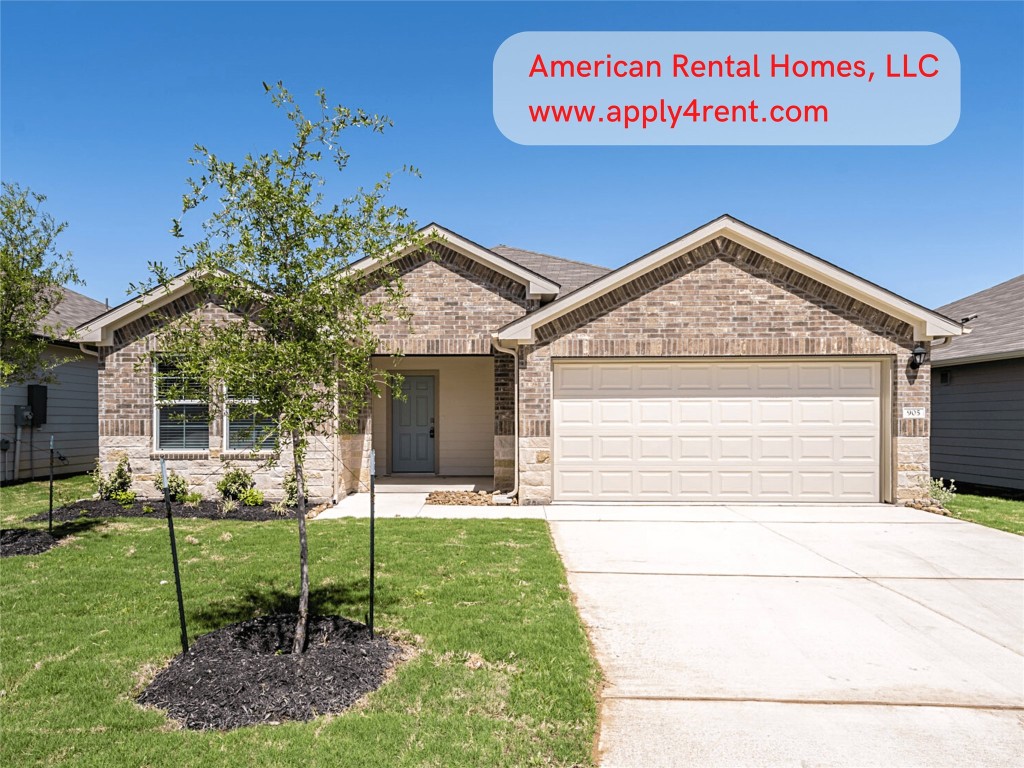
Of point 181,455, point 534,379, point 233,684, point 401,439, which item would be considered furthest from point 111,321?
point 233,684

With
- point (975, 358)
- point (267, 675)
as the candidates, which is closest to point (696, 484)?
point (975, 358)

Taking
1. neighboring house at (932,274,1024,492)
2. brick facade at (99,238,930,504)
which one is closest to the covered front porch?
brick facade at (99,238,930,504)

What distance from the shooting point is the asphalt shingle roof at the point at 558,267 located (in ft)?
50.0

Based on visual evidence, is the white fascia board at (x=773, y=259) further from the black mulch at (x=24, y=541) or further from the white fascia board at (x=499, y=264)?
the black mulch at (x=24, y=541)

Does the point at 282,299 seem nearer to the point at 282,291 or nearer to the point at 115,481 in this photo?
Result: the point at 282,291

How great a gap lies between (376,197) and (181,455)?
8.83m

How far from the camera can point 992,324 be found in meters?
14.4

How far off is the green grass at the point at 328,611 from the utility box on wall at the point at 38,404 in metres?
8.41

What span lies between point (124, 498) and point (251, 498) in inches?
88.5

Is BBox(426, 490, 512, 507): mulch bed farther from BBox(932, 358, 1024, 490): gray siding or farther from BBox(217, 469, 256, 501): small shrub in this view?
BBox(932, 358, 1024, 490): gray siding

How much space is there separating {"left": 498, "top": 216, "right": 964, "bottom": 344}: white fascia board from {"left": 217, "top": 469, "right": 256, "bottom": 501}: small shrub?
5218 mm

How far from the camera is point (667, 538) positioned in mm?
8297

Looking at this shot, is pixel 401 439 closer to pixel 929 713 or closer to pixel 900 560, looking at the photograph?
pixel 900 560

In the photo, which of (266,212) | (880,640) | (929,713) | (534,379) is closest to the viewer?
(929,713)
